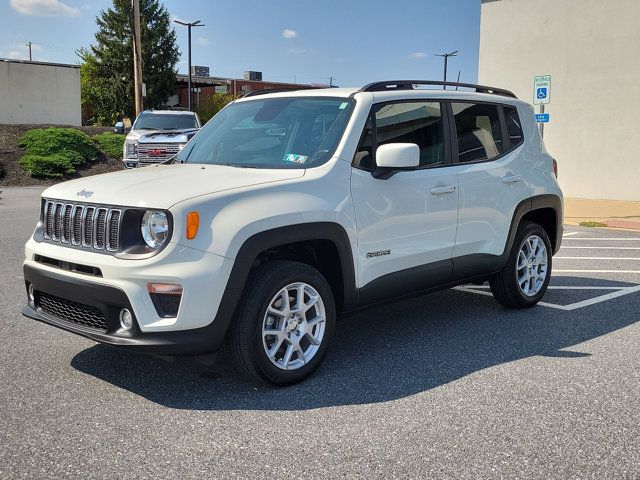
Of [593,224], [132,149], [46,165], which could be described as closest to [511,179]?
[593,224]

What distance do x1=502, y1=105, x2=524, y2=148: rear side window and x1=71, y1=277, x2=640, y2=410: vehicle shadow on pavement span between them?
152 centimetres

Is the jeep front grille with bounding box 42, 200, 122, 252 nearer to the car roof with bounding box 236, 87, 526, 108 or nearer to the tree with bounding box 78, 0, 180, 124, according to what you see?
the car roof with bounding box 236, 87, 526, 108

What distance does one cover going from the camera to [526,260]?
6082 millimetres

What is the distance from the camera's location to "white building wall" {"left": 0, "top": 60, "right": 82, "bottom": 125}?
105ft

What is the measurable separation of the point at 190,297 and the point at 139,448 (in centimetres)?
80

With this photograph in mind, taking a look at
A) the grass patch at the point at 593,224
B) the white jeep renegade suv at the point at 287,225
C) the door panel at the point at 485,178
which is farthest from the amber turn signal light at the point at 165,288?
the grass patch at the point at 593,224

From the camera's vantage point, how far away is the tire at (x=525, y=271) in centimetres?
593

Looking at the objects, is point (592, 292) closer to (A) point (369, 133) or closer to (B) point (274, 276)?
(A) point (369, 133)

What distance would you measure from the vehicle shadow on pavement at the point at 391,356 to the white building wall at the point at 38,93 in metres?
30.8

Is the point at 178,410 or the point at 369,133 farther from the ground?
the point at 369,133

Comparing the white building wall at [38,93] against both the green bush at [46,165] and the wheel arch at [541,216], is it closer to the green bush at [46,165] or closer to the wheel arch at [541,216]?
the green bush at [46,165]

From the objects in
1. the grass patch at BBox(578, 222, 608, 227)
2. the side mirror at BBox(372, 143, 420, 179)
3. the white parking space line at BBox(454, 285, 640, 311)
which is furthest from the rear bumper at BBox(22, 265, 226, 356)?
the grass patch at BBox(578, 222, 608, 227)

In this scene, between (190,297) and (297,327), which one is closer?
(190,297)

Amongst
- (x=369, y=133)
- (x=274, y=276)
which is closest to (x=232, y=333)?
(x=274, y=276)
